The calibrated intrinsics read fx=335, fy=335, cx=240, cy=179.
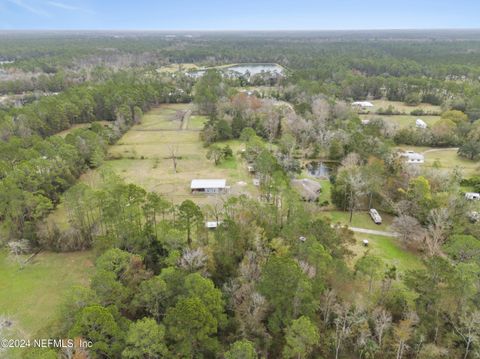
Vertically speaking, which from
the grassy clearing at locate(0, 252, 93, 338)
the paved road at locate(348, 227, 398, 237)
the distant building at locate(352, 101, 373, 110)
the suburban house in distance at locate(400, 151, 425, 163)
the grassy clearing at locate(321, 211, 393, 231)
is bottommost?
the grassy clearing at locate(0, 252, 93, 338)

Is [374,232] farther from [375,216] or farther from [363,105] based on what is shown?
[363,105]

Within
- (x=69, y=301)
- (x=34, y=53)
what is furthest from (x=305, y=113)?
(x=34, y=53)

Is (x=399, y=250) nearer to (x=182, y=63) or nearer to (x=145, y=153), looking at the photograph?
(x=145, y=153)

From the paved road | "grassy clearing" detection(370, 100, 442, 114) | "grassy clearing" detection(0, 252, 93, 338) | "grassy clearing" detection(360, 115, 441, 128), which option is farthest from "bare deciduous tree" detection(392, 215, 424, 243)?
"grassy clearing" detection(370, 100, 442, 114)

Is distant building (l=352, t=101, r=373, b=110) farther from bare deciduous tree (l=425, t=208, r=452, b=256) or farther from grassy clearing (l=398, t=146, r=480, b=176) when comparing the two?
bare deciduous tree (l=425, t=208, r=452, b=256)

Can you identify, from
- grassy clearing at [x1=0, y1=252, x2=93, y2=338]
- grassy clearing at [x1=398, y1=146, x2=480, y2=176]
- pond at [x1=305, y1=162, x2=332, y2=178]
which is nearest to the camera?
grassy clearing at [x1=0, y1=252, x2=93, y2=338]

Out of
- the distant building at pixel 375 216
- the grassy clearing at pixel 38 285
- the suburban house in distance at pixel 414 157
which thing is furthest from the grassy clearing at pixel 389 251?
the grassy clearing at pixel 38 285
